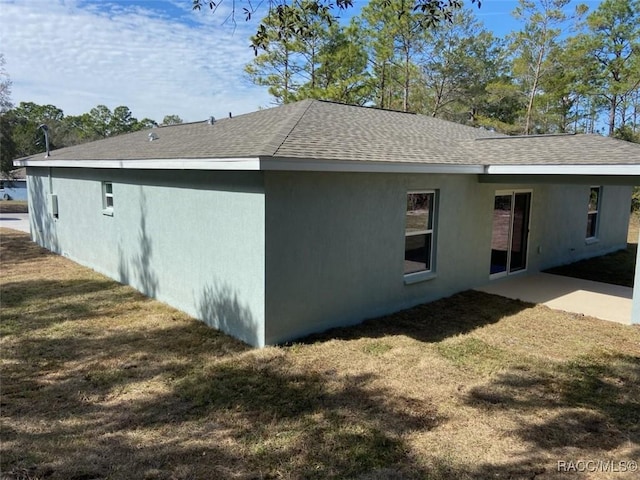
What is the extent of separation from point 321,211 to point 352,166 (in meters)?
0.79

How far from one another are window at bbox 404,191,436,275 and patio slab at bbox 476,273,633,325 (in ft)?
6.44

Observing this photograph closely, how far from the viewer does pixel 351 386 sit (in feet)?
17.0

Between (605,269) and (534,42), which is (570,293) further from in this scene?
(534,42)

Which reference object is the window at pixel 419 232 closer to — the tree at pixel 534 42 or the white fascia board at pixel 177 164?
the white fascia board at pixel 177 164

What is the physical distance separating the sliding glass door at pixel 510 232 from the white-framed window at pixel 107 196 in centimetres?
883

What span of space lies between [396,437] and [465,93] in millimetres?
29761

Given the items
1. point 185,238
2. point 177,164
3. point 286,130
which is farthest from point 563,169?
point 185,238

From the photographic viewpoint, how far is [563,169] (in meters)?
7.65

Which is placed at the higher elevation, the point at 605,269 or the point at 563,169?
the point at 563,169

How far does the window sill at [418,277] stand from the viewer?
819 centimetres

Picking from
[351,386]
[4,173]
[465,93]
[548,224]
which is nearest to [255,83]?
[465,93]

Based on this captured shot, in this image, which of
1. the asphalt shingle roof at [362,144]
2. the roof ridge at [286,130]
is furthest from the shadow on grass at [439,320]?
the roof ridge at [286,130]

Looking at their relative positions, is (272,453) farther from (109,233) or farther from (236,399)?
(109,233)

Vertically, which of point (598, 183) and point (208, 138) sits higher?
point (208, 138)
